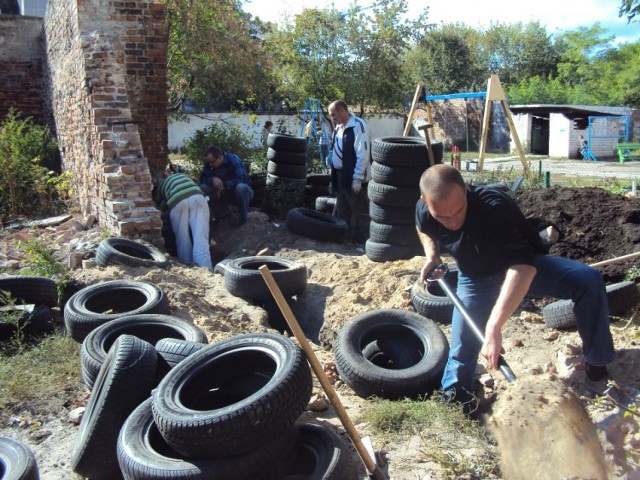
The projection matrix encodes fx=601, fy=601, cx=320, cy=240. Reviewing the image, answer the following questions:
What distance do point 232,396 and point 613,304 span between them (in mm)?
3108

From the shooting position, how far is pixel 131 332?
192 inches

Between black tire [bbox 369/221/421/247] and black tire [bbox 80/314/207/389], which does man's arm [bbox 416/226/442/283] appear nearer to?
black tire [bbox 80/314/207/389]

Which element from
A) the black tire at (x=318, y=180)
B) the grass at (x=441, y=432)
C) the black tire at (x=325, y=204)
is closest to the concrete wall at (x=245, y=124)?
the black tire at (x=318, y=180)

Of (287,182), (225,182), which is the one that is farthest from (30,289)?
(287,182)

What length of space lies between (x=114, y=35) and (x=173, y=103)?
19.4ft

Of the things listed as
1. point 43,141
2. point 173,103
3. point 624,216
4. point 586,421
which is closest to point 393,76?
point 173,103

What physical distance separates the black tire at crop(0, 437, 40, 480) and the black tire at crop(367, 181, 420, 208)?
4.95 m

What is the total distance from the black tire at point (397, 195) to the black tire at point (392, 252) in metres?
0.50

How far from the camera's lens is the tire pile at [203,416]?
10.2ft

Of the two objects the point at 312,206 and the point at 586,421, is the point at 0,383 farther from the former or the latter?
the point at 312,206

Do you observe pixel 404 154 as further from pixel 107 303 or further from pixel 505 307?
pixel 505 307

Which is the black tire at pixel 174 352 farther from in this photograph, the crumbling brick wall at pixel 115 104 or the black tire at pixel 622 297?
the crumbling brick wall at pixel 115 104

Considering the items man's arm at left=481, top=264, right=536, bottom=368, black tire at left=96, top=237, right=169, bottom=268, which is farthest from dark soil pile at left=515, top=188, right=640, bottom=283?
black tire at left=96, top=237, right=169, bottom=268

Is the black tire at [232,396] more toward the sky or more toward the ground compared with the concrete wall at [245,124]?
more toward the ground
